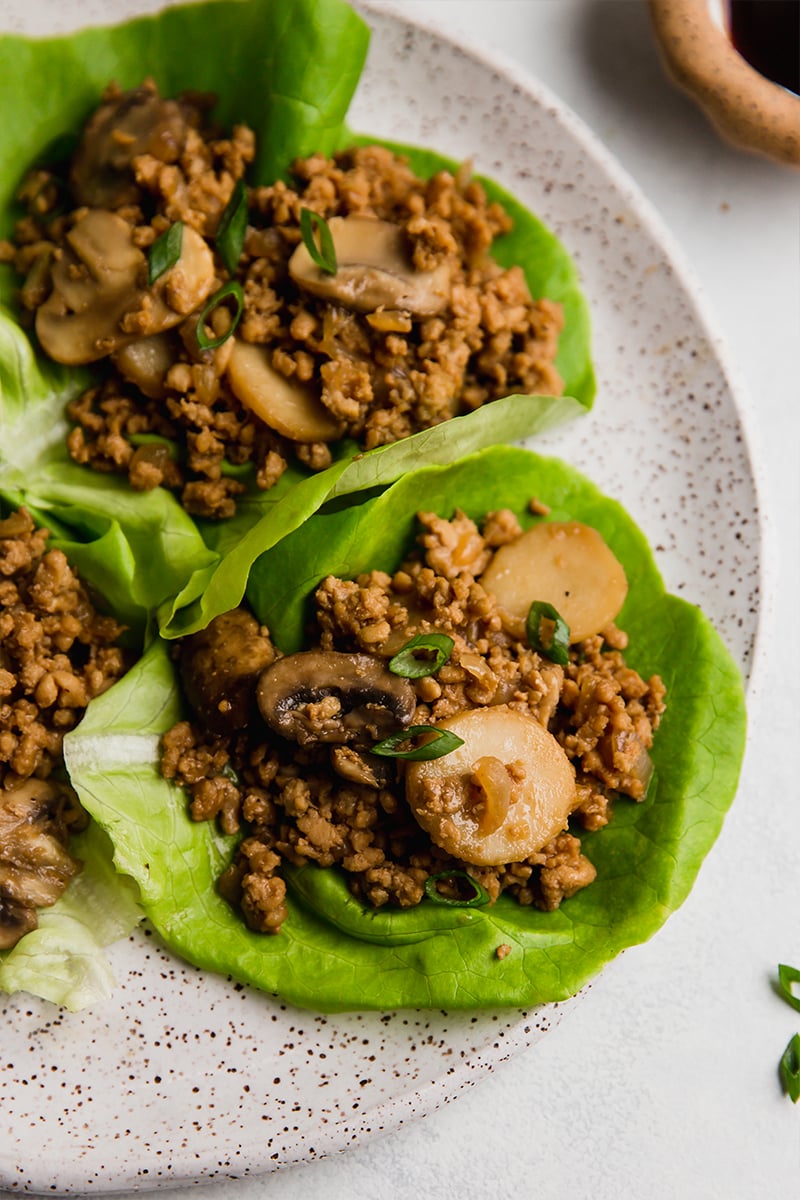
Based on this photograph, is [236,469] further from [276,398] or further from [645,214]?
[645,214]

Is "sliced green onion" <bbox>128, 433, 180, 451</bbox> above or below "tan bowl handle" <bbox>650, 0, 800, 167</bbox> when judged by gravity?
below

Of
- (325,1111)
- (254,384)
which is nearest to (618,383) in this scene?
(254,384)

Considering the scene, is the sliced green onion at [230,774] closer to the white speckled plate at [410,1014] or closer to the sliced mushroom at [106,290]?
the white speckled plate at [410,1014]

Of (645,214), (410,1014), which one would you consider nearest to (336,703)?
(410,1014)

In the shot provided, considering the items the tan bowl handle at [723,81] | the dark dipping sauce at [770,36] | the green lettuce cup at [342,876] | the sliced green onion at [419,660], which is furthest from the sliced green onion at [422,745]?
the dark dipping sauce at [770,36]

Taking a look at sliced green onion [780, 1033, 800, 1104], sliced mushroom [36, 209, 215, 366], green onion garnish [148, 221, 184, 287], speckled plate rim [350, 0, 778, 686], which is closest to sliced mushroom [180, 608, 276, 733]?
sliced mushroom [36, 209, 215, 366]

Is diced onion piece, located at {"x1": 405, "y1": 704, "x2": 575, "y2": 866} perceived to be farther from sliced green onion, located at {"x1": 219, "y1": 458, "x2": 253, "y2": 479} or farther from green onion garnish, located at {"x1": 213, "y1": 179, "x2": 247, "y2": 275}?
green onion garnish, located at {"x1": 213, "y1": 179, "x2": 247, "y2": 275}
